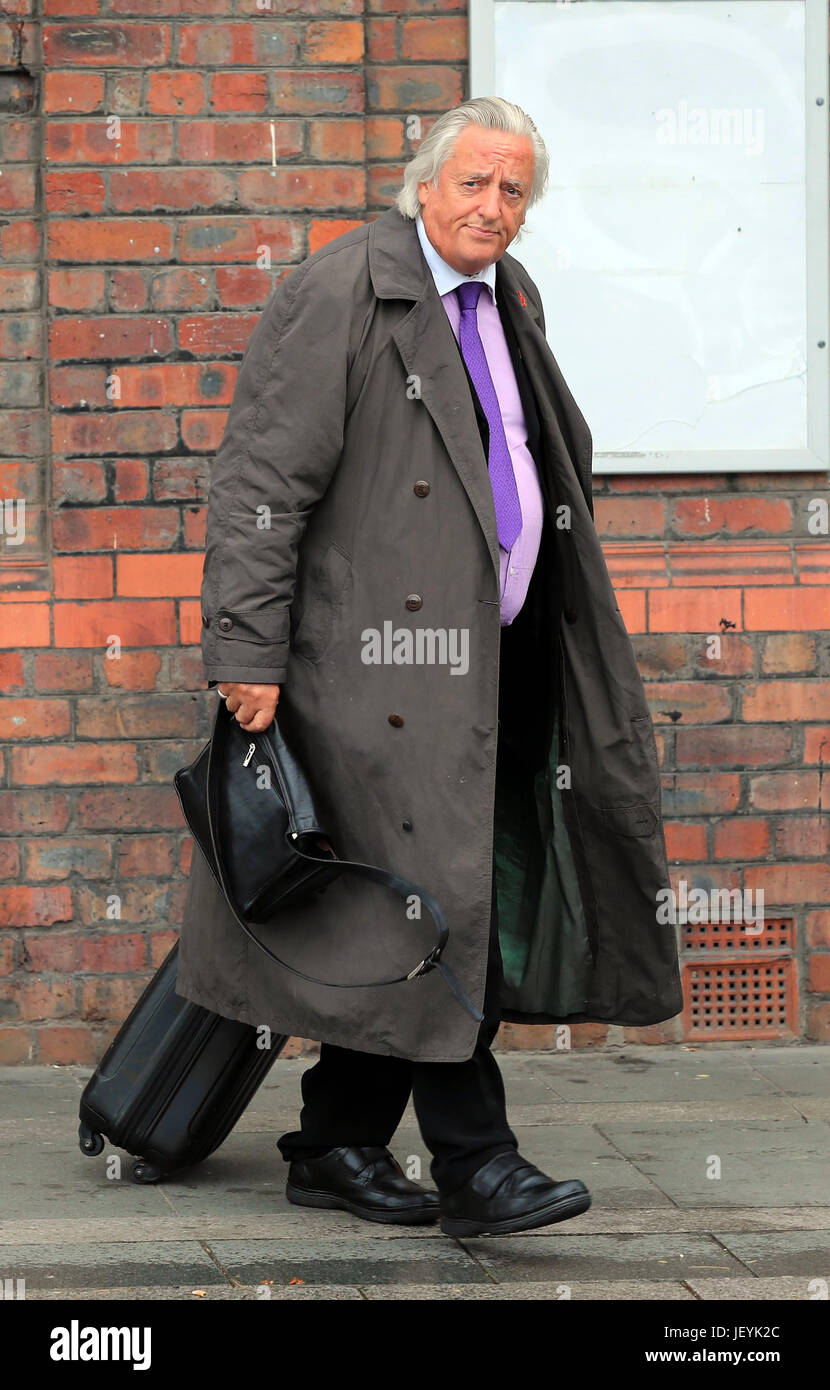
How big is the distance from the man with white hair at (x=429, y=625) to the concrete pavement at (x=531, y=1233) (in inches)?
6.1

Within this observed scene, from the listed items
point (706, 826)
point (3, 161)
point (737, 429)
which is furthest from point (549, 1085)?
point (3, 161)

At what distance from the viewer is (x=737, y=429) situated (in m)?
4.87

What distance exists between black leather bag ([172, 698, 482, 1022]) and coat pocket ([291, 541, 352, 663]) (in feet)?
0.51

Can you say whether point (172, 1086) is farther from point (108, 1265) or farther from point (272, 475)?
point (272, 475)

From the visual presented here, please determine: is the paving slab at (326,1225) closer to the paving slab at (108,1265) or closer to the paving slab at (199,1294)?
the paving slab at (108,1265)

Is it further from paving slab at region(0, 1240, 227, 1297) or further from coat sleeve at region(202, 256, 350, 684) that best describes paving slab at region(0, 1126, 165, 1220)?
coat sleeve at region(202, 256, 350, 684)

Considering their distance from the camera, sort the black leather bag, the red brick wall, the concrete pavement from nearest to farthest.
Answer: the concrete pavement
the black leather bag
the red brick wall

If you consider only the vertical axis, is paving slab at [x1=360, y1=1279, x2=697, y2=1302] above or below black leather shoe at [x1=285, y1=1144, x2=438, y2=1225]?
below

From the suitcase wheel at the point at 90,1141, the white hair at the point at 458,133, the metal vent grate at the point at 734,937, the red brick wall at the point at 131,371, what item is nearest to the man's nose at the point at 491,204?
the white hair at the point at 458,133

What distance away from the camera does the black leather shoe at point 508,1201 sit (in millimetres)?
3219

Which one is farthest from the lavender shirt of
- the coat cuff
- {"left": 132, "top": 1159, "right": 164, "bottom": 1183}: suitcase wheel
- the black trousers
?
{"left": 132, "top": 1159, "right": 164, "bottom": 1183}: suitcase wheel

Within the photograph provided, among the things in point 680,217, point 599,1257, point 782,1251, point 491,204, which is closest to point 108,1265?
point 599,1257

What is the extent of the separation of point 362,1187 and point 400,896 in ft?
2.10

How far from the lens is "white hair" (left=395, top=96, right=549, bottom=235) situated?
3404 millimetres
